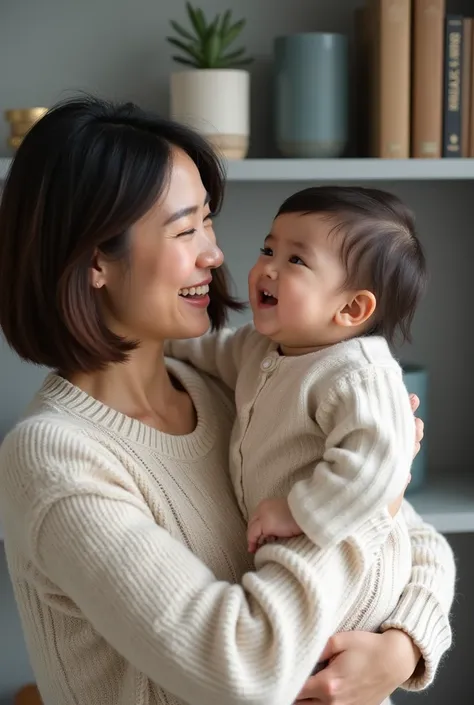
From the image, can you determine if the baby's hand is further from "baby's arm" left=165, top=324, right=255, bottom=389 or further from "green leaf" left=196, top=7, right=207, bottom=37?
"green leaf" left=196, top=7, right=207, bottom=37

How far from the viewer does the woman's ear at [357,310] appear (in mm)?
1443

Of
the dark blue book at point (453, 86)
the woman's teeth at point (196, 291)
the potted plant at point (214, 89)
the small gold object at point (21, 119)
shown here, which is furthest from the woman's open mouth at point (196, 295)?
the dark blue book at point (453, 86)

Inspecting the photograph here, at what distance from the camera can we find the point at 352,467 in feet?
4.17

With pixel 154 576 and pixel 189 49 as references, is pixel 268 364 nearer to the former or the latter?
pixel 154 576

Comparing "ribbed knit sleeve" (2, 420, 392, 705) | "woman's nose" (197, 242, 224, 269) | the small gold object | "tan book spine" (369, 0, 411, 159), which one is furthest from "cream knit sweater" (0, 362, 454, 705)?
"tan book spine" (369, 0, 411, 159)

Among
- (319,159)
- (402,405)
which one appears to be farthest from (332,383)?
(319,159)

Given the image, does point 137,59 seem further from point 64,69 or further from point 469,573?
point 469,573

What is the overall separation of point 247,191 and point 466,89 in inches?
22.0

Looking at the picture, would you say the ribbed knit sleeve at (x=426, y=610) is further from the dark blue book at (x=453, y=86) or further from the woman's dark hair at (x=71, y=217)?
the dark blue book at (x=453, y=86)

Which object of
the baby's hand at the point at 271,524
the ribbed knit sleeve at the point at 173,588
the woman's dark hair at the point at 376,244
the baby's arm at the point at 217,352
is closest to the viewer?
the ribbed knit sleeve at the point at 173,588

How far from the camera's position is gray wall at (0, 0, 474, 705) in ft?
7.52

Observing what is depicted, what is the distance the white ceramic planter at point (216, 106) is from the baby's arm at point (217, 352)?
1.76ft

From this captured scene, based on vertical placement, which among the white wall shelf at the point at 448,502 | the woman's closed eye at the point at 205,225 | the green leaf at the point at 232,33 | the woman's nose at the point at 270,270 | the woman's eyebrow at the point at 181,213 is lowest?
the white wall shelf at the point at 448,502

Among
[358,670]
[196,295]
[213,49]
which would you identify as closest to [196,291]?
[196,295]
